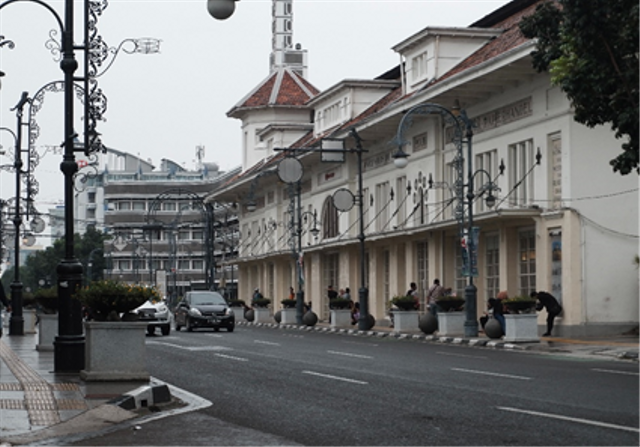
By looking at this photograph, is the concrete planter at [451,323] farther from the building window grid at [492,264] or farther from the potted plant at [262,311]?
the potted plant at [262,311]

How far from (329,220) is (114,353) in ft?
147

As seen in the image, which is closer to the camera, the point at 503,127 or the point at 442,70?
the point at 503,127

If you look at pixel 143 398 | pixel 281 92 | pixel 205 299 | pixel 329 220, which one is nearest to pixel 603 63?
pixel 143 398

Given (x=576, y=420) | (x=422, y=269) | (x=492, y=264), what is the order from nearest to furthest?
1. (x=576, y=420)
2. (x=492, y=264)
3. (x=422, y=269)

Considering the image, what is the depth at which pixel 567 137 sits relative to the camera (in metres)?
36.0

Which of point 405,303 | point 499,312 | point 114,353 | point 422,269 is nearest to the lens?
point 114,353

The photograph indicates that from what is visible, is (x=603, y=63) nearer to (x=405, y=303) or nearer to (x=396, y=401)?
(x=396, y=401)

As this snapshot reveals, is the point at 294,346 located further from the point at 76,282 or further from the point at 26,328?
the point at 26,328

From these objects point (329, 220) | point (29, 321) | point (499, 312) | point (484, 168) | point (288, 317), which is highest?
point (484, 168)

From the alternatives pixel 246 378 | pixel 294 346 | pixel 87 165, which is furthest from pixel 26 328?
pixel 246 378

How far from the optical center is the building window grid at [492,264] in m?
41.9

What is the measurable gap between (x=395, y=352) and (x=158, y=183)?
434ft

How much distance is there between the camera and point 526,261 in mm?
39625

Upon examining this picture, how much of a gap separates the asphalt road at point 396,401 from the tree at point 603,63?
4785 mm
